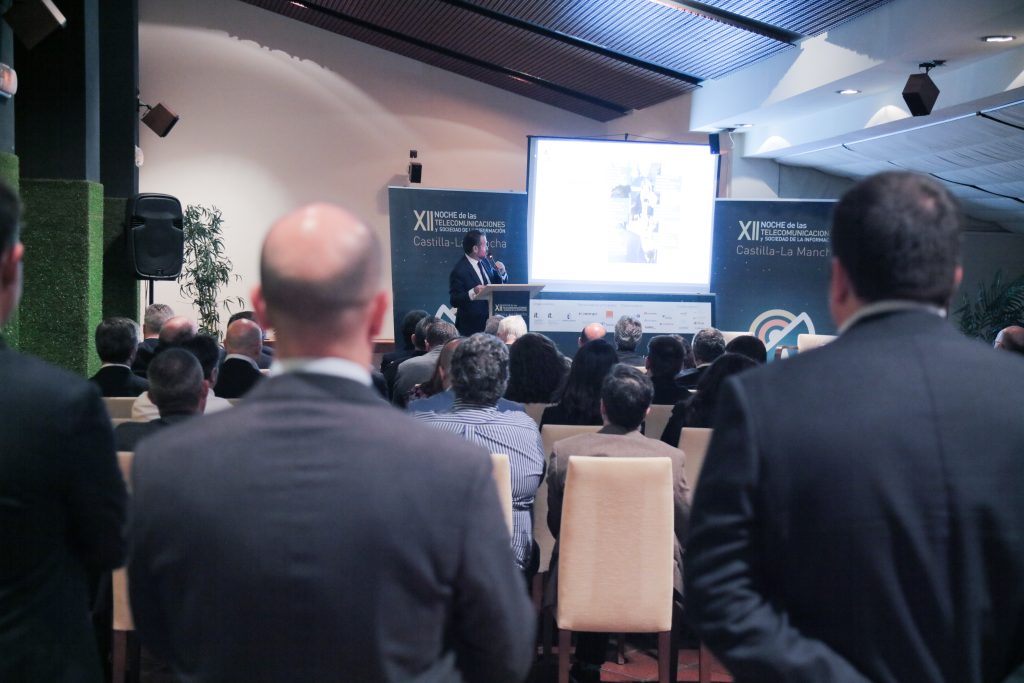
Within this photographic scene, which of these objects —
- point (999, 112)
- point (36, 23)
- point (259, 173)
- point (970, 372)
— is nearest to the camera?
point (970, 372)

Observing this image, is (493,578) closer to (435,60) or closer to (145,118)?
(145,118)

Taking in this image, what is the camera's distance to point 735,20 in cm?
786

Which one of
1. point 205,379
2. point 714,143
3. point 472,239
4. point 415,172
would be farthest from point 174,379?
point 415,172

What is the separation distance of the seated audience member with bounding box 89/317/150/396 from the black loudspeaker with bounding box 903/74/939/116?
534 centimetres

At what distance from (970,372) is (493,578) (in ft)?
2.21

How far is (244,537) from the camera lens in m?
1.13

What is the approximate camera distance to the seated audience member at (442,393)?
12.3 feet

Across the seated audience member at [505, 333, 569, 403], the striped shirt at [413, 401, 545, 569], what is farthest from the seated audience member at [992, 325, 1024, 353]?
the striped shirt at [413, 401, 545, 569]

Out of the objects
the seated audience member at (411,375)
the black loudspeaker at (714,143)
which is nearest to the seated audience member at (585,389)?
the seated audience member at (411,375)

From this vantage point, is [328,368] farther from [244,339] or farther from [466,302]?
[466,302]

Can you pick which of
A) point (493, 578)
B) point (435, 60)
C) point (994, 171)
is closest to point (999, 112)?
point (994, 171)

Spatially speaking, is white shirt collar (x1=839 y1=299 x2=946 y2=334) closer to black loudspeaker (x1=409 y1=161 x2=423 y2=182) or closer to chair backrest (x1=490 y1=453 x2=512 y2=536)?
chair backrest (x1=490 y1=453 x2=512 y2=536)

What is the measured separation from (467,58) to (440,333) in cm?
644

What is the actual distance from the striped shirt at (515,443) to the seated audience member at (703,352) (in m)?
1.87
